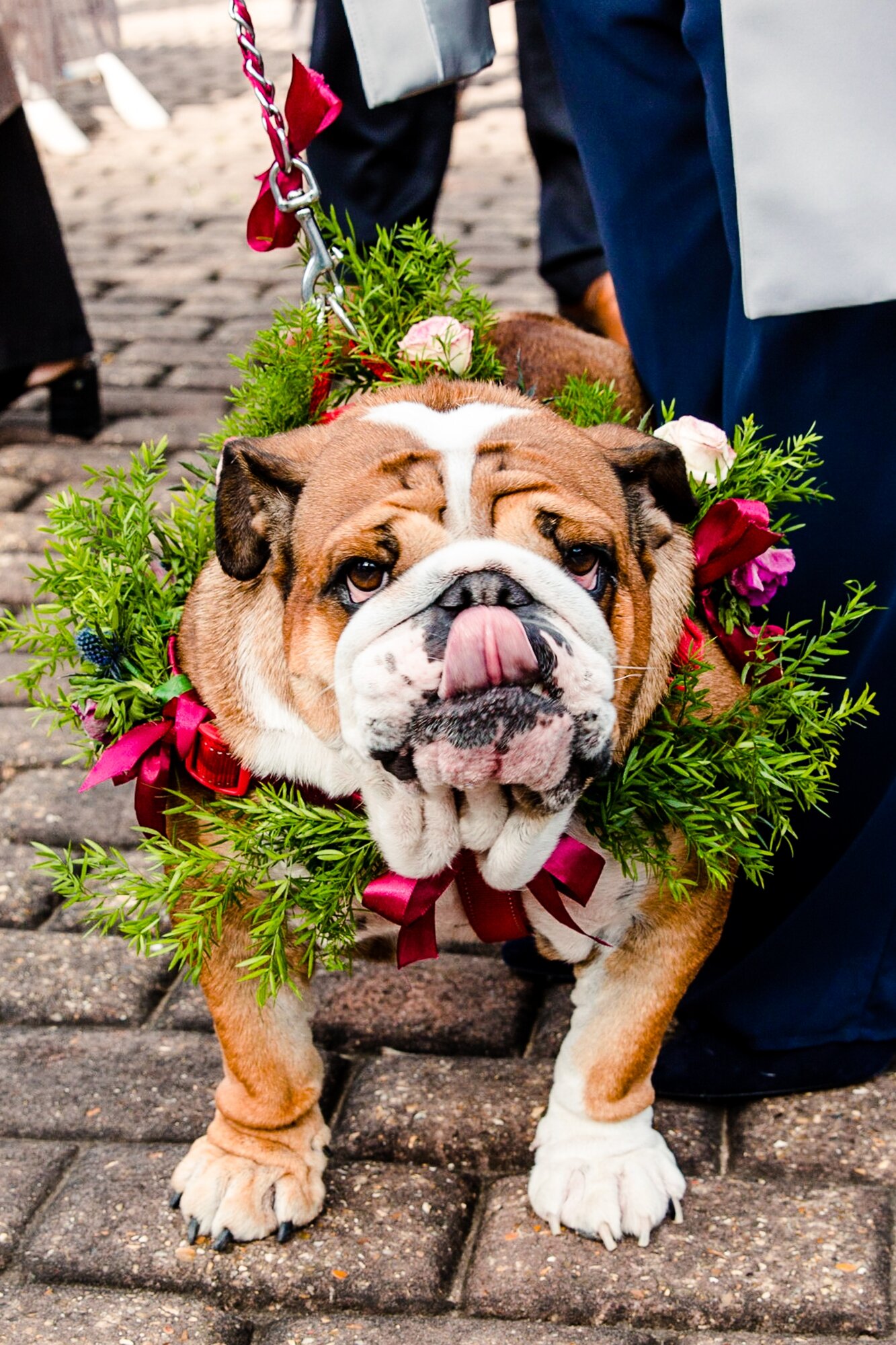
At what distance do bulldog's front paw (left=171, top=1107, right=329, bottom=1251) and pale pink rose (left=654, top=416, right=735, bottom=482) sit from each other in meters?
1.26

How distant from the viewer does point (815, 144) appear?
2217 mm

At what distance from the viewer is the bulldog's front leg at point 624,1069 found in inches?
95.7

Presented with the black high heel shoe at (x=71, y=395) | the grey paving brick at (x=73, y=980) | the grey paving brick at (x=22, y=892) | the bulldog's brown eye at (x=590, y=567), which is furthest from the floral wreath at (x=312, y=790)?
the black high heel shoe at (x=71, y=395)

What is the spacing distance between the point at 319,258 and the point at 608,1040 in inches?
56.1

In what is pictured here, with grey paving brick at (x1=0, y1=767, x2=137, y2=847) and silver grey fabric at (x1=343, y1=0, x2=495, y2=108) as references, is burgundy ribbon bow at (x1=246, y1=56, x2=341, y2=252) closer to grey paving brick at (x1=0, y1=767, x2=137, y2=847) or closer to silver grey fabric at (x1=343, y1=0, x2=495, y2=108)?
silver grey fabric at (x1=343, y1=0, x2=495, y2=108)

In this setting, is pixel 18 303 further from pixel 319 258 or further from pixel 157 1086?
pixel 157 1086

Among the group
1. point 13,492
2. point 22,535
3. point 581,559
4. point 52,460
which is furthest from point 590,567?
point 52,460

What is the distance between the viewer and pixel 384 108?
3562mm

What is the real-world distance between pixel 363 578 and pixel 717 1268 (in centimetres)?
118

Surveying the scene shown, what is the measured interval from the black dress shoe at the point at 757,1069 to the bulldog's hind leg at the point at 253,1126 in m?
0.66

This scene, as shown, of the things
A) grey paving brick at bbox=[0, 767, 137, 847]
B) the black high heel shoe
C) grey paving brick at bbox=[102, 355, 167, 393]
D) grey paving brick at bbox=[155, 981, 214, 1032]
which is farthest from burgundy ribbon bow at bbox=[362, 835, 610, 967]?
grey paving brick at bbox=[102, 355, 167, 393]

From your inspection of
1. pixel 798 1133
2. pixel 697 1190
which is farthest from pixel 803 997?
pixel 697 1190

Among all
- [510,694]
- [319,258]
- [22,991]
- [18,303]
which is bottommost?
[22,991]

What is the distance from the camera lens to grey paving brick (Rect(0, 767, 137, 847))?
11.4 ft
